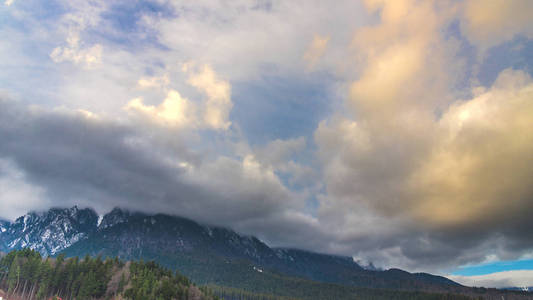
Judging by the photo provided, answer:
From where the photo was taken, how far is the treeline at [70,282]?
168 meters

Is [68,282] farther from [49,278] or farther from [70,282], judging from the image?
[49,278]

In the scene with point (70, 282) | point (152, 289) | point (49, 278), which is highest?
point (49, 278)

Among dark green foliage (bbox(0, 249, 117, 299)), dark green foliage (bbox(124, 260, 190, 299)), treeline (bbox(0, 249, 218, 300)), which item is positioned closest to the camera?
dark green foliage (bbox(0, 249, 117, 299))

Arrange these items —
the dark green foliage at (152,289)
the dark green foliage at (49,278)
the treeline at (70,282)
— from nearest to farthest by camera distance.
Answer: the dark green foliage at (49,278) < the treeline at (70,282) < the dark green foliage at (152,289)

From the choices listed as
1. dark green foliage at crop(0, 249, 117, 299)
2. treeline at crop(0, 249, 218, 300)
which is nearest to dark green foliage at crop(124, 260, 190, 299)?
treeline at crop(0, 249, 218, 300)

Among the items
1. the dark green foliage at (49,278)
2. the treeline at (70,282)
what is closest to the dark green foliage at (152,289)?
the treeline at (70,282)

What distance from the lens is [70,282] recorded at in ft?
581

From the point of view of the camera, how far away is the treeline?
168375 mm

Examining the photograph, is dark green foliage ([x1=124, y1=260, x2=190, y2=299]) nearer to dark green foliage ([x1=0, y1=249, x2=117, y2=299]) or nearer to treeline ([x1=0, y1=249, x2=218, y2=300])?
treeline ([x1=0, y1=249, x2=218, y2=300])

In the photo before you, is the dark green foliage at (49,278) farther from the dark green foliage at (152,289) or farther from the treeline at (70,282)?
the dark green foliage at (152,289)

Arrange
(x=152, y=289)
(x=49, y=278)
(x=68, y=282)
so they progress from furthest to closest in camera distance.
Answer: (x=152, y=289) < (x=68, y=282) < (x=49, y=278)

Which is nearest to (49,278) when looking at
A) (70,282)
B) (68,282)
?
(68,282)

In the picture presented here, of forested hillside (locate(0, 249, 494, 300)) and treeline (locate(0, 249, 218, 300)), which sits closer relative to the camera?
forested hillside (locate(0, 249, 494, 300))

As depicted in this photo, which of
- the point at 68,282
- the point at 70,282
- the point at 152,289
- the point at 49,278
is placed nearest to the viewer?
the point at 49,278
